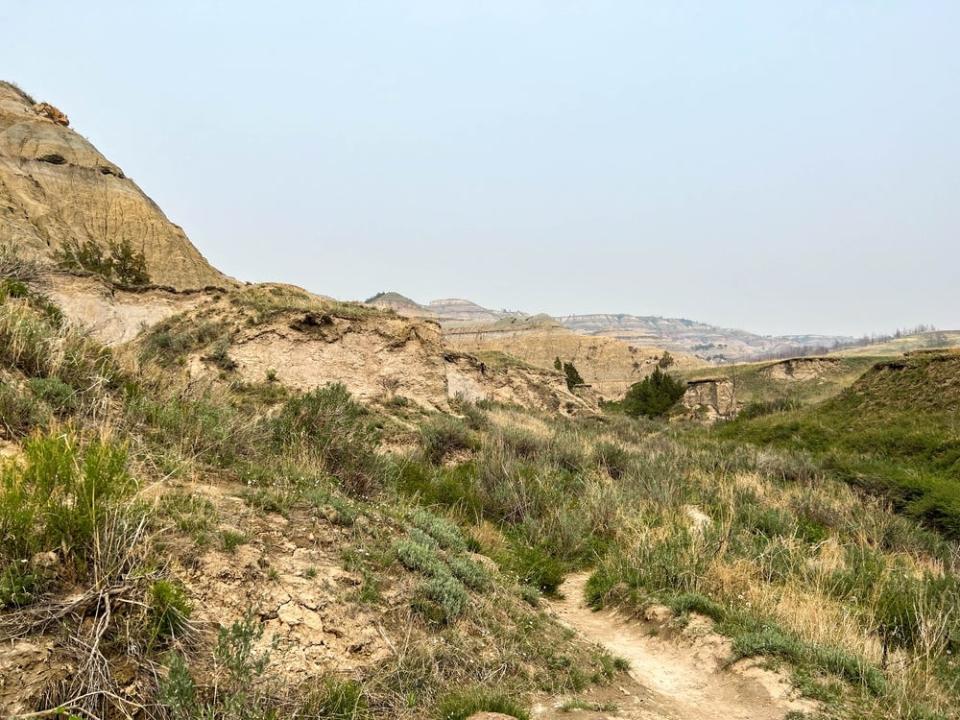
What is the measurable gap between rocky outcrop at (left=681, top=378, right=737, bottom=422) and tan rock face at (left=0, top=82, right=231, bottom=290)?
40061 mm

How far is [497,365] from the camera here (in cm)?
3225

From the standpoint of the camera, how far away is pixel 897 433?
17734 mm

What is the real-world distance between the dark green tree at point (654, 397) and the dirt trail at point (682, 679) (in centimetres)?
3423

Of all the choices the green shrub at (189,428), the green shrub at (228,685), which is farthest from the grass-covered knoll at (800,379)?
the green shrub at (228,685)

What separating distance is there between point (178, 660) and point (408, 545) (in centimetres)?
228

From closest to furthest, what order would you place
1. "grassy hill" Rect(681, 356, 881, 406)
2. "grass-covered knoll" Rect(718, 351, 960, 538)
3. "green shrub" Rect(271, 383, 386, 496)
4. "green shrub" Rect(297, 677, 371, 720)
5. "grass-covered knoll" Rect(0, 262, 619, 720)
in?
"grass-covered knoll" Rect(0, 262, 619, 720)
"green shrub" Rect(297, 677, 371, 720)
"green shrub" Rect(271, 383, 386, 496)
"grass-covered knoll" Rect(718, 351, 960, 538)
"grassy hill" Rect(681, 356, 881, 406)

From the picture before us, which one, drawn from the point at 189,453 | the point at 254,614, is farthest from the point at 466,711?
the point at 189,453

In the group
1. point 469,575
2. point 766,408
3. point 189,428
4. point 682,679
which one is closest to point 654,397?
point 766,408

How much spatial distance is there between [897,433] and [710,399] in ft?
86.0

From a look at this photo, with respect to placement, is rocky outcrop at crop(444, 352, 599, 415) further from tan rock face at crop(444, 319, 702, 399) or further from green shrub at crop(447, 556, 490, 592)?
tan rock face at crop(444, 319, 702, 399)

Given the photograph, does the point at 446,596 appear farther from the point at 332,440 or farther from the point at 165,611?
the point at 332,440

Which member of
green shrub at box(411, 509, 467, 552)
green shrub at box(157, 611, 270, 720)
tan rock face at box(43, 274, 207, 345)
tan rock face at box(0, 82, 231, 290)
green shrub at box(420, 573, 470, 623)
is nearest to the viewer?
green shrub at box(157, 611, 270, 720)

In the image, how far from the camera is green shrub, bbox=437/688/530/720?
10.4ft

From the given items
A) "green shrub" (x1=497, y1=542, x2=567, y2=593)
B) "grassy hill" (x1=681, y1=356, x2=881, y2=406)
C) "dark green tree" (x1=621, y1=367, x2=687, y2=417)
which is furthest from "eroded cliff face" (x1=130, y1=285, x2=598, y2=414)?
"grassy hill" (x1=681, y1=356, x2=881, y2=406)
